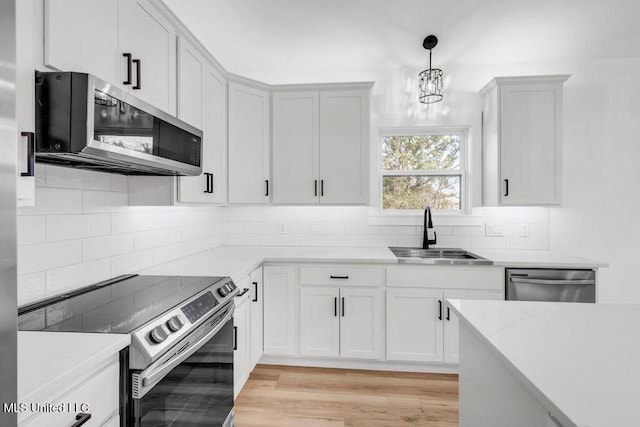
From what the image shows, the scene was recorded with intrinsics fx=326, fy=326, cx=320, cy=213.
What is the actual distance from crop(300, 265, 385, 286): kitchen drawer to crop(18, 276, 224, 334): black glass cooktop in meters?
0.97

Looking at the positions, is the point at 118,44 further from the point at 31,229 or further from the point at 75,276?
the point at 75,276

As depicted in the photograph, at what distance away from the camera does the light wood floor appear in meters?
2.03

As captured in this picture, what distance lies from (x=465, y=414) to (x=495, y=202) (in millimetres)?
1983

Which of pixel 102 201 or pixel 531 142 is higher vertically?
pixel 531 142

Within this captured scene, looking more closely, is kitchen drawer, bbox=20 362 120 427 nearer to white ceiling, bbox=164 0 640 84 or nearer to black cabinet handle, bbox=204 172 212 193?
black cabinet handle, bbox=204 172 212 193

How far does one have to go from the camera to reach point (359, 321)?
8.57 feet

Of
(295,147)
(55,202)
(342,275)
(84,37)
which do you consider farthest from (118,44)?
(342,275)

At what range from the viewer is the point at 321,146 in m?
2.90

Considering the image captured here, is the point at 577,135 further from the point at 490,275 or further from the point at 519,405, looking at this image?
the point at 519,405

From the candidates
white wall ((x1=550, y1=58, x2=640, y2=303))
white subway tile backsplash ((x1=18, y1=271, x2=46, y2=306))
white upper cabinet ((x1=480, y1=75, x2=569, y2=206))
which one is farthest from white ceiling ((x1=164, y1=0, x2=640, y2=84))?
white subway tile backsplash ((x1=18, y1=271, x2=46, y2=306))

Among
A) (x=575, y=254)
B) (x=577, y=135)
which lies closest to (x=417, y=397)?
(x=575, y=254)

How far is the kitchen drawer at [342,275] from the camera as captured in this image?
2.60m

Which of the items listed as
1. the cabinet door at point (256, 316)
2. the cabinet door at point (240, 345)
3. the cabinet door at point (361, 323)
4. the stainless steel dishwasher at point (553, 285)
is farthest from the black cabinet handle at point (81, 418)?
the stainless steel dishwasher at point (553, 285)

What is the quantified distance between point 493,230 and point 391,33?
1975 millimetres
